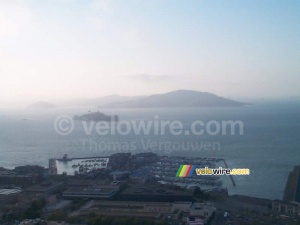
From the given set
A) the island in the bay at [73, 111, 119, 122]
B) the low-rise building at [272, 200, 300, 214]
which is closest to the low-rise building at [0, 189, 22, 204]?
the low-rise building at [272, 200, 300, 214]

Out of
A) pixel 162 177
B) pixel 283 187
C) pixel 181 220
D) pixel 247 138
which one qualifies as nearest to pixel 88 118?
pixel 247 138

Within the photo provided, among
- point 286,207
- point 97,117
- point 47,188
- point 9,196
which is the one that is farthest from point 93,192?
point 97,117

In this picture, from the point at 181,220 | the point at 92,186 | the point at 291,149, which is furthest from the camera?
the point at 291,149

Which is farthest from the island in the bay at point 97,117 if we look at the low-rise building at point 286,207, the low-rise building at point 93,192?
the low-rise building at point 286,207

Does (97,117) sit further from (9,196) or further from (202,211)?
(202,211)

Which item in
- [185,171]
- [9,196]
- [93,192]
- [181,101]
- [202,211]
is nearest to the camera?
[202,211]

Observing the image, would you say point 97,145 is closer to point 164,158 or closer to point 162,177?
point 164,158

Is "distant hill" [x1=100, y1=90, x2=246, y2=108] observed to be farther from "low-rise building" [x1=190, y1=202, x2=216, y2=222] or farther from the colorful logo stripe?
"low-rise building" [x1=190, y1=202, x2=216, y2=222]

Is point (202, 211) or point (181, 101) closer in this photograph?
point (202, 211)
